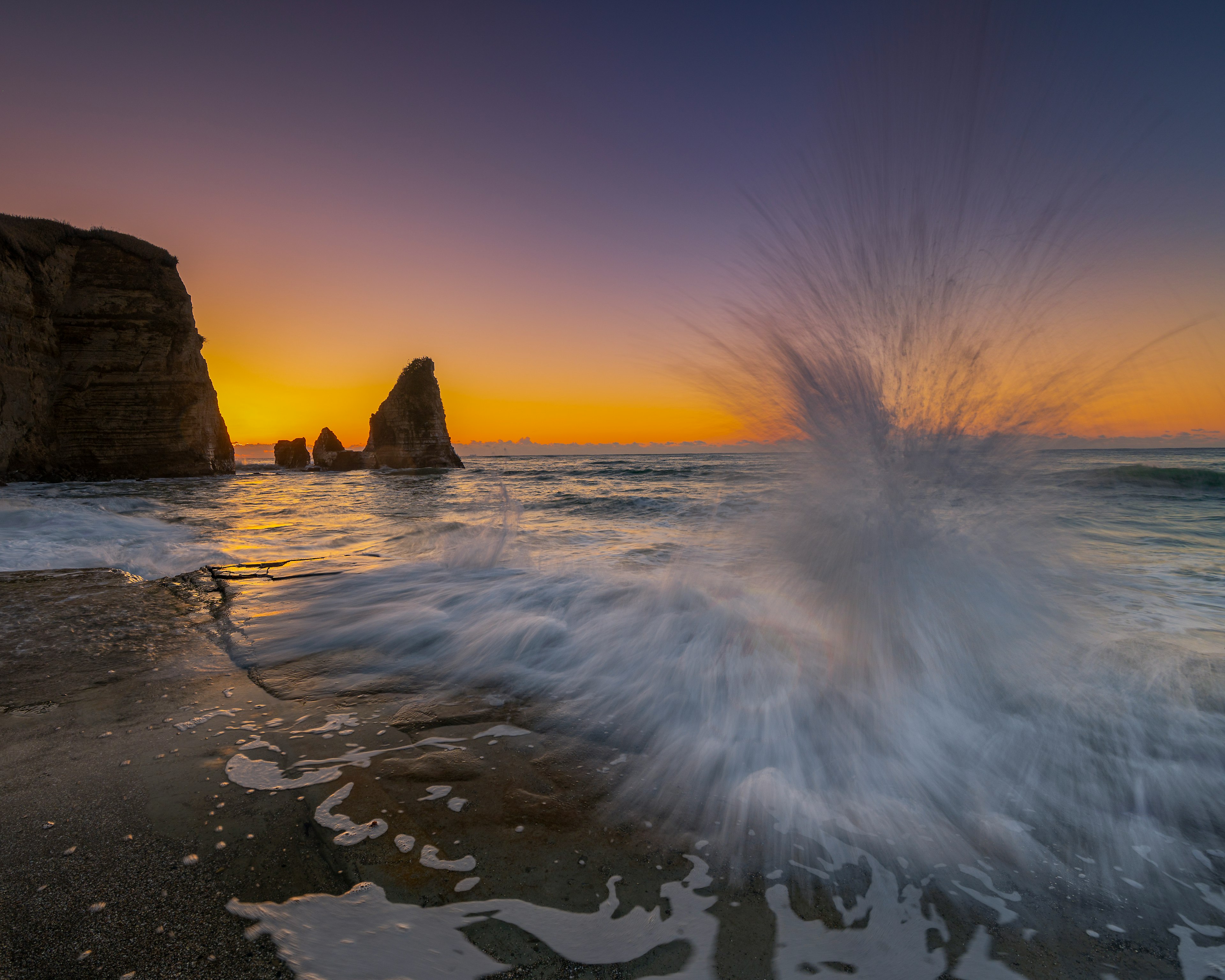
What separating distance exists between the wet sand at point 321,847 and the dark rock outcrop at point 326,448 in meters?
44.9

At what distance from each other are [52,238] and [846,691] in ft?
116

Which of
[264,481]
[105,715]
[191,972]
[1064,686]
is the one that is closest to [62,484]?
[264,481]

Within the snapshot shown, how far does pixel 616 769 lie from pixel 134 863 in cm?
138

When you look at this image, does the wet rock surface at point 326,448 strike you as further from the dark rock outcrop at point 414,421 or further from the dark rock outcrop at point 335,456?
the dark rock outcrop at point 414,421

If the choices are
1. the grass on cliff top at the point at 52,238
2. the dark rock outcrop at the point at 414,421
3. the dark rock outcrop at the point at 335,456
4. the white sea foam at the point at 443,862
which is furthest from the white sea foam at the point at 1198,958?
the dark rock outcrop at the point at 335,456

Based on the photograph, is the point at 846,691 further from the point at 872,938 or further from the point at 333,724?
the point at 333,724

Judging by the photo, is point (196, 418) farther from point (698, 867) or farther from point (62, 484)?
point (698, 867)

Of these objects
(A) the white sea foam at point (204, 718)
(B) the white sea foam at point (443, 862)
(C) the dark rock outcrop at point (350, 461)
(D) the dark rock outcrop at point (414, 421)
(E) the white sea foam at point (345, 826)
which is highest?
(D) the dark rock outcrop at point (414, 421)

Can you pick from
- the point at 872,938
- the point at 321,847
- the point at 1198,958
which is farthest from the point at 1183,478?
the point at 321,847

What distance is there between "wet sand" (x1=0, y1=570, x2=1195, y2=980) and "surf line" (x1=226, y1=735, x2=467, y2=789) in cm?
3

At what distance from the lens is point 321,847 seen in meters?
1.42

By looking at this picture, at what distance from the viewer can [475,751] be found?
1.97 m

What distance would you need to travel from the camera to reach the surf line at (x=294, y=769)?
1693 millimetres

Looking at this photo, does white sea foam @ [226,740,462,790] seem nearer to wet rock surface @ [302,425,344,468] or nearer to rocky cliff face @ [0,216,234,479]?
rocky cliff face @ [0,216,234,479]
